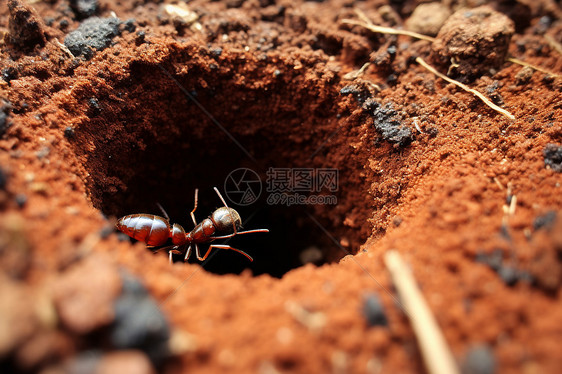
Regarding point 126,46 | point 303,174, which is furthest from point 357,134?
point 126,46

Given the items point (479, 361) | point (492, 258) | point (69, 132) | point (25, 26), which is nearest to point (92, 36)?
point (25, 26)

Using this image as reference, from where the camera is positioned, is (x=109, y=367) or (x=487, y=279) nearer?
(x=109, y=367)

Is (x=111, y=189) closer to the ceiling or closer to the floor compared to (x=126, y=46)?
closer to the floor

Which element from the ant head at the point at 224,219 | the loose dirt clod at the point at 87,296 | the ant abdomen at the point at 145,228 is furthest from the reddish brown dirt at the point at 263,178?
the ant head at the point at 224,219

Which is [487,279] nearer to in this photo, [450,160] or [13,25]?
[450,160]

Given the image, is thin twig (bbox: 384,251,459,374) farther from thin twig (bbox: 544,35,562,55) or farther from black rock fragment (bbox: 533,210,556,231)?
thin twig (bbox: 544,35,562,55)

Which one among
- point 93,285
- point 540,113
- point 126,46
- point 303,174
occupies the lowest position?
point 303,174

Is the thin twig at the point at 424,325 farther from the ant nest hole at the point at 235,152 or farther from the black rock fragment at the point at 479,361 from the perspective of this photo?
the ant nest hole at the point at 235,152

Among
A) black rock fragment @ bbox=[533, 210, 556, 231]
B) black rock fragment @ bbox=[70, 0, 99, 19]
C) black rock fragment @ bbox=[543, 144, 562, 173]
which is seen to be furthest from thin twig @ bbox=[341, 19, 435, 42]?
black rock fragment @ bbox=[70, 0, 99, 19]
